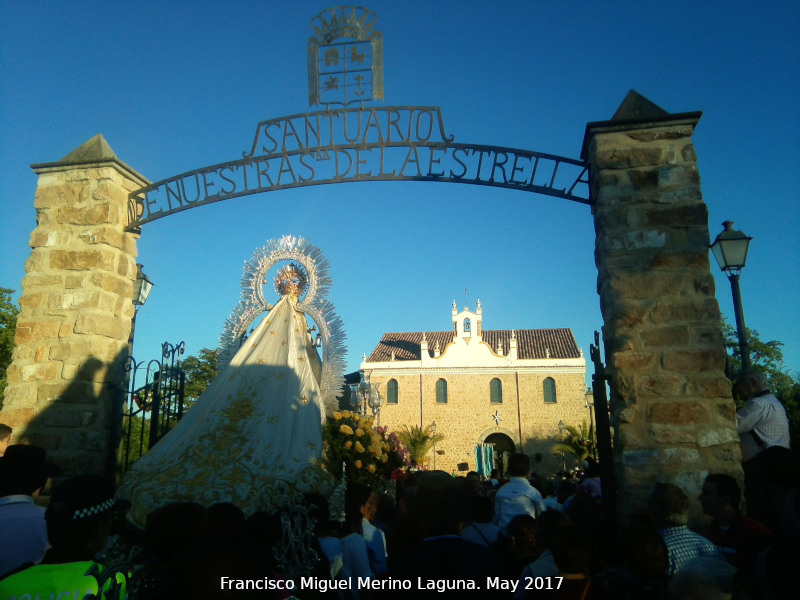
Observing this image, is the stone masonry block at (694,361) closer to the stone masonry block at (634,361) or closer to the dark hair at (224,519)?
the stone masonry block at (634,361)

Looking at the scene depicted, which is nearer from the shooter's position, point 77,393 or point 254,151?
point 77,393

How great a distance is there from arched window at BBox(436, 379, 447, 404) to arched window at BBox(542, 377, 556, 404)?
572 cm

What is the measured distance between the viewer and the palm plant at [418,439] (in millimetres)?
31733

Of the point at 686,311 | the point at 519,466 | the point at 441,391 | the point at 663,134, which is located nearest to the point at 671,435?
the point at 686,311

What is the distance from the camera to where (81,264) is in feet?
20.4

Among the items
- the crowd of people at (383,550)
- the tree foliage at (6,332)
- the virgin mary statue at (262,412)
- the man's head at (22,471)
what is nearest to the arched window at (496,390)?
the tree foliage at (6,332)

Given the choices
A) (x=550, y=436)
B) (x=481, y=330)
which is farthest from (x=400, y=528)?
(x=481, y=330)

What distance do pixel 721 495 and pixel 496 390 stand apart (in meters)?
32.8

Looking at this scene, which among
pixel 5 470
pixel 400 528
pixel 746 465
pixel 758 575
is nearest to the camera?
pixel 758 575

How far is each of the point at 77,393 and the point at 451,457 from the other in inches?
1217

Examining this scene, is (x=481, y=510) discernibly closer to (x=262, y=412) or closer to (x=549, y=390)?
(x=262, y=412)

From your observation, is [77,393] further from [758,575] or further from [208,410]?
[758,575]

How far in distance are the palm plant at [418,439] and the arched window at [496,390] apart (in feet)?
12.5

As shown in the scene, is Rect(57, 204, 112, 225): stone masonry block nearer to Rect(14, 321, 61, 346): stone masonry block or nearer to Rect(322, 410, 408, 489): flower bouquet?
Rect(14, 321, 61, 346): stone masonry block
